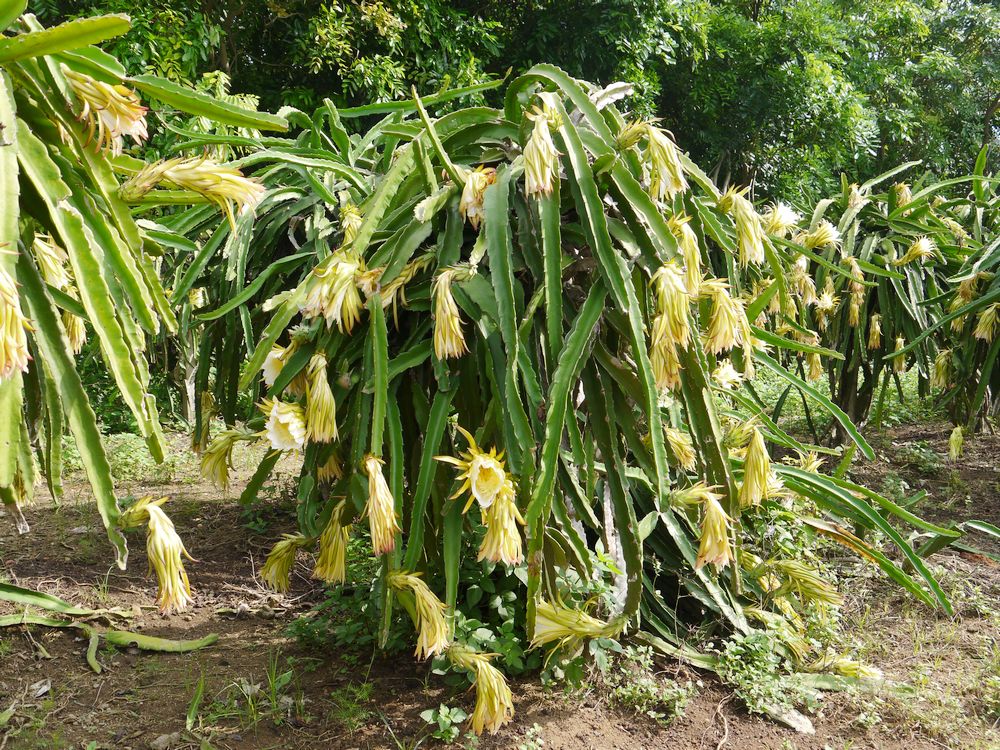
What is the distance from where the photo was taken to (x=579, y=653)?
1.75 m

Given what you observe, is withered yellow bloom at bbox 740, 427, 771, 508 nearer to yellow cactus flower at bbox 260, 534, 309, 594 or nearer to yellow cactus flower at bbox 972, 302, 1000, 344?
yellow cactus flower at bbox 260, 534, 309, 594

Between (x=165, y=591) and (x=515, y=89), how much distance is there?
1.17 meters

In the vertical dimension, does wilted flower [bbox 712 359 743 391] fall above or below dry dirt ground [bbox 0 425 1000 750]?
above

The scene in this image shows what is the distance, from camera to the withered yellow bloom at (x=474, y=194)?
1.52 meters

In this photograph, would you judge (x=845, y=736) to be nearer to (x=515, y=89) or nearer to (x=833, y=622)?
(x=833, y=622)

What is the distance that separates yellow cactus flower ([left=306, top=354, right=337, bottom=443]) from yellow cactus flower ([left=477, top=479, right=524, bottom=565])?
34 centimetres

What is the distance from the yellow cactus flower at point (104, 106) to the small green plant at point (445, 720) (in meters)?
1.20

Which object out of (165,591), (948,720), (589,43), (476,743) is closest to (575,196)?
(165,591)

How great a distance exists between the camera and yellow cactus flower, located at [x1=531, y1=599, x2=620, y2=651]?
158 centimetres

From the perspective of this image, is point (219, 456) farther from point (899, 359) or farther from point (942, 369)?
point (899, 359)

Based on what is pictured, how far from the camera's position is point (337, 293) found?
1412 mm

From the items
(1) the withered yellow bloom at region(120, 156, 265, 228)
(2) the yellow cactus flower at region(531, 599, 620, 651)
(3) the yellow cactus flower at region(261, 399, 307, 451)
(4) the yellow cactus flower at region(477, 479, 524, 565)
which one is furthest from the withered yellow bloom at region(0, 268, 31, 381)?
(2) the yellow cactus flower at region(531, 599, 620, 651)

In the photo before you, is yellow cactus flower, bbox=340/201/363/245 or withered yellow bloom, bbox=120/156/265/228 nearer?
withered yellow bloom, bbox=120/156/265/228

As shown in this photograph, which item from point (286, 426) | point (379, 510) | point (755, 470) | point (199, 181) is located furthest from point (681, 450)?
point (199, 181)
